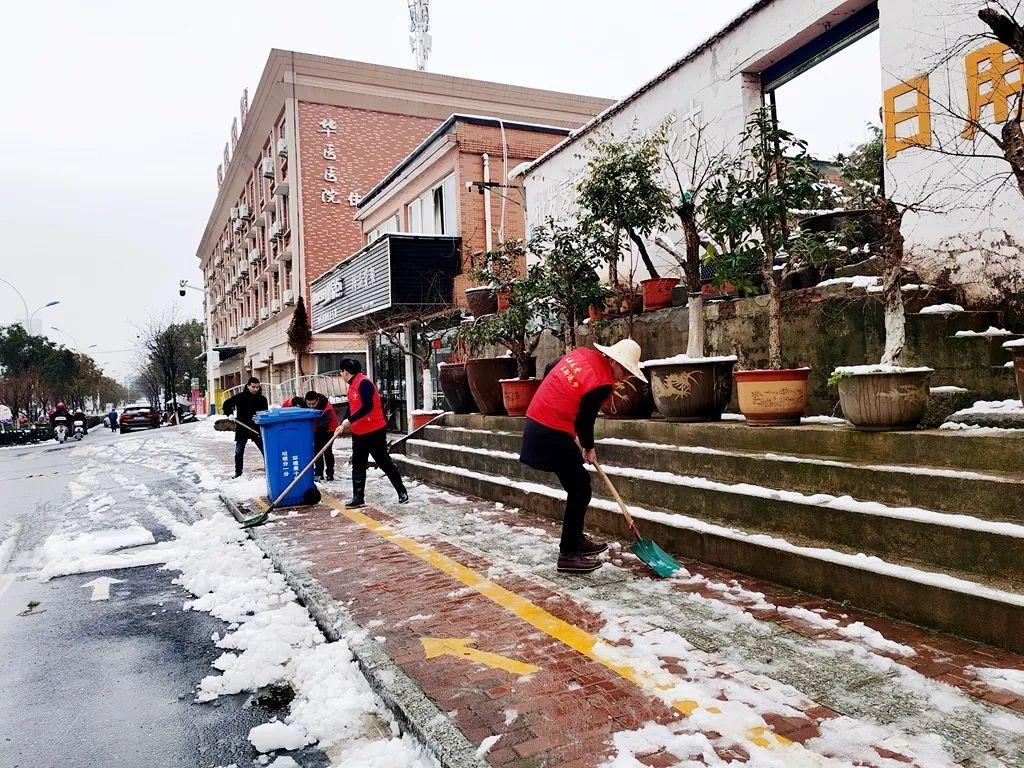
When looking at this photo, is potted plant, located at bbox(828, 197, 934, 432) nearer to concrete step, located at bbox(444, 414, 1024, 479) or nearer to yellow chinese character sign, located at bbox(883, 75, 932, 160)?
concrete step, located at bbox(444, 414, 1024, 479)

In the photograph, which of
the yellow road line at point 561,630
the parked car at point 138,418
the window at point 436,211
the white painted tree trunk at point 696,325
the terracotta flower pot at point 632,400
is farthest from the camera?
the parked car at point 138,418

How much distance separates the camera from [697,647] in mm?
3596

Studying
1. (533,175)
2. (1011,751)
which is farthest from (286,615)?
(533,175)

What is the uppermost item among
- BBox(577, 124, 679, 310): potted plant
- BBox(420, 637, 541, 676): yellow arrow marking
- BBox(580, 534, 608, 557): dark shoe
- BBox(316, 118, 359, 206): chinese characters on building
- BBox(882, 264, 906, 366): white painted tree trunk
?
BBox(316, 118, 359, 206): chinese characters on building

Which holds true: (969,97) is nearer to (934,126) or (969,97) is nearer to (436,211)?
(934,126)

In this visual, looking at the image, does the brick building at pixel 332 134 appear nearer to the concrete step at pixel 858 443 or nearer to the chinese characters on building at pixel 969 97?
the concrete step at pixel 858 443

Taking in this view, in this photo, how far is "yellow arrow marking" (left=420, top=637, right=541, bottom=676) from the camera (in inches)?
136

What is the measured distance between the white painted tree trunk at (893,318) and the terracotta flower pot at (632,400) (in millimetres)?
2814

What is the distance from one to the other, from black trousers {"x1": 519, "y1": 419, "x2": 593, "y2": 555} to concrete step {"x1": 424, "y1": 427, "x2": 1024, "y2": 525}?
4.00ft

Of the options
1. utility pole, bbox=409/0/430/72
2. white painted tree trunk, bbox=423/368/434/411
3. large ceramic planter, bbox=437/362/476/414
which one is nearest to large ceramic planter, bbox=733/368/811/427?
large ceramic planter, bbox=437/362/476/414

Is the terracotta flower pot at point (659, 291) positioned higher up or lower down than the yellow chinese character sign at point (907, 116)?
lower down

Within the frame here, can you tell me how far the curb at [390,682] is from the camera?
2725 millimetres

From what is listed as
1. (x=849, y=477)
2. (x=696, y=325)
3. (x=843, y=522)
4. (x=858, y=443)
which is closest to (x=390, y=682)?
(x=843, y=522)

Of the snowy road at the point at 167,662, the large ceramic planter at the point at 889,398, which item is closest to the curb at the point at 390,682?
the snowy road at the point at 167,662
